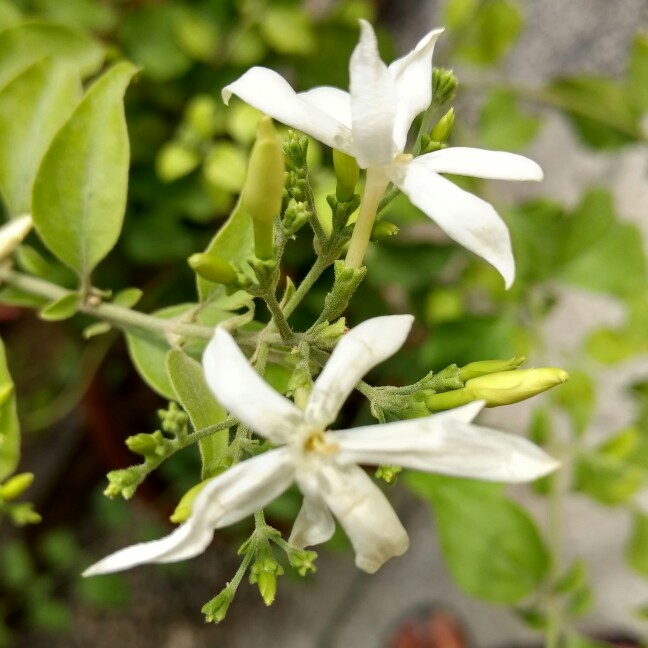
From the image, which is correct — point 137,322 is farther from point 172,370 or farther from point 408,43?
point 408,43

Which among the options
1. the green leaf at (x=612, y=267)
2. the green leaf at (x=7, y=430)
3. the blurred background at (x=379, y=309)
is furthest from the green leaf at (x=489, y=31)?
the green leaf at (x=7, y=430)

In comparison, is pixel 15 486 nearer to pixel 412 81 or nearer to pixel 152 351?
pixel 152 351

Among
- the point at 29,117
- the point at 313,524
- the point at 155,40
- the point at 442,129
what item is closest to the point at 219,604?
the point at 313,524

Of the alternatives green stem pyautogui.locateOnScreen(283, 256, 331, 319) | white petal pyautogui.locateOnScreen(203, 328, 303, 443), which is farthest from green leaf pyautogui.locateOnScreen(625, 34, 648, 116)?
white petal pyautogui.locateOnScreen(203, 328, 303, 443)

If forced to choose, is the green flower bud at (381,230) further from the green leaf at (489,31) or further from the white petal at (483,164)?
the green leaf at (489,31)

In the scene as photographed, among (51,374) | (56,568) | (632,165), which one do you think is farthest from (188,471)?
(632,165)

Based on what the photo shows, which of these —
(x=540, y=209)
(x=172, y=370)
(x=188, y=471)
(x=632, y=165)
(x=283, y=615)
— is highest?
(x=172, y=370)

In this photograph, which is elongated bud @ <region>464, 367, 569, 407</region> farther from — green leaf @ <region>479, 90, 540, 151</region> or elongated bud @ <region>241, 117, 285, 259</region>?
green leaf @ <region>479, 90, 540, 151</region>
